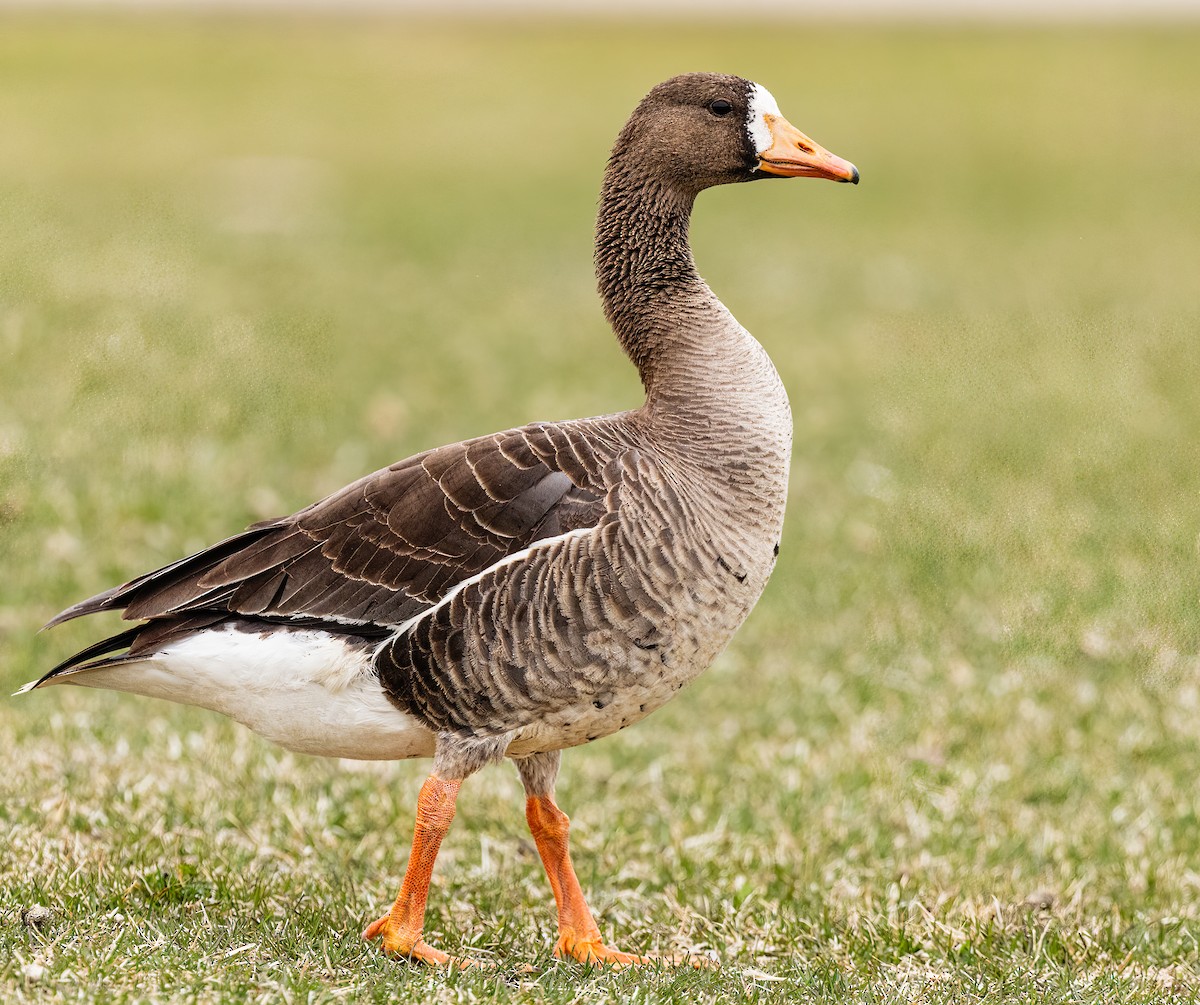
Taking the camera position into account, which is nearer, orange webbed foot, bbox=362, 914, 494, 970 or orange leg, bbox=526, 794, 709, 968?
orange webbed foot, bbox=362, 914, 494, 970

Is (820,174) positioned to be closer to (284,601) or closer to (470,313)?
(284,601)

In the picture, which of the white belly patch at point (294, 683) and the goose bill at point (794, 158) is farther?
the goose bill at point (794, 158)

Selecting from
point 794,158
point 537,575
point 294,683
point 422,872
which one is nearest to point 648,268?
point 794,158

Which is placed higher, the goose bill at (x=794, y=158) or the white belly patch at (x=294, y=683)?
the goose bill at (x=794, y=158)

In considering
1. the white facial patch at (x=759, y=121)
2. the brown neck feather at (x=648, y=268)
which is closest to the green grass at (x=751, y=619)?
the brown neck feather at (x=648, y=268)

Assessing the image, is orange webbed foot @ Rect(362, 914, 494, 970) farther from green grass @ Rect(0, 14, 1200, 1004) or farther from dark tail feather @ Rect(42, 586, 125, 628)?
dark tail feather @ Rect(42, 586, 125, 628)

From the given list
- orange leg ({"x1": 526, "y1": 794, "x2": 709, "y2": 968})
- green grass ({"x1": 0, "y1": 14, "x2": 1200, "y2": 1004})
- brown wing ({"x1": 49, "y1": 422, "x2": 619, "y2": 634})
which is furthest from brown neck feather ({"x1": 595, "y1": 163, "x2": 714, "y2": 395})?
green grass ({"x1": 0, "y1": 14, "x2": 1200, "y2": 1004})

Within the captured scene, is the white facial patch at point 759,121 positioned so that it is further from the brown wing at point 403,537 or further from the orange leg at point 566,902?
the orange leg at point 566,902

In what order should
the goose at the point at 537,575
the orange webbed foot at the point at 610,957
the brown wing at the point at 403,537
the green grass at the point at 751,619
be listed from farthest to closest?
the green grass at the point at 751,619, the orange webbed foot at the point at 610,957, the brown wing at the point at 403,537, the goose at the point at 537,575

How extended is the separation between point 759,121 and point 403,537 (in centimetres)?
202

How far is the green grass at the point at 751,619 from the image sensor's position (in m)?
5.40

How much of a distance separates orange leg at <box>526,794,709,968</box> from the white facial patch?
2572mm

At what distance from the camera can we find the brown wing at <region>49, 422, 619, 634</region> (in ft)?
16.3

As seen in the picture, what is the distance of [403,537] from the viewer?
5055mm
